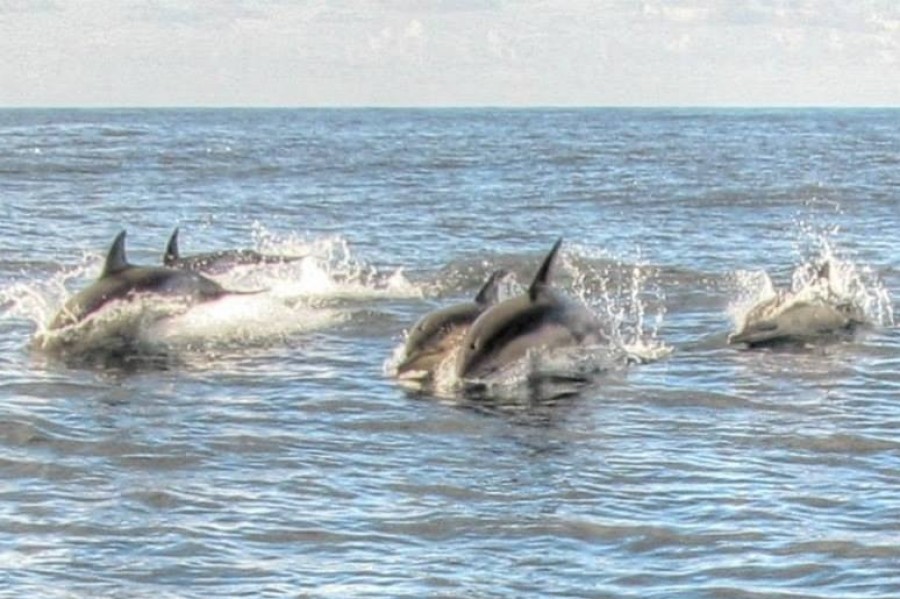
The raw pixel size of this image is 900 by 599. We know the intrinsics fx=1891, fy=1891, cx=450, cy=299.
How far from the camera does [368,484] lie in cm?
1180

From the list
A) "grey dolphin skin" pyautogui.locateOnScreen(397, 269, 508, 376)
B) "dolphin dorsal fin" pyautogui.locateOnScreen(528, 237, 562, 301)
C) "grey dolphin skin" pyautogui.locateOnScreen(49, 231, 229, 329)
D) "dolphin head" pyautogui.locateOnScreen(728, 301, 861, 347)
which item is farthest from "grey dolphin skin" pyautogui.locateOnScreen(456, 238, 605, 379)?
"grey dolphin skin" pyautogui.locateOnScreen(49, 231, 229, 329)

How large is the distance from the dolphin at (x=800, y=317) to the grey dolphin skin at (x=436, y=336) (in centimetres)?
288

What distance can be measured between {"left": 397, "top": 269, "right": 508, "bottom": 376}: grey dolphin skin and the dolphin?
2.88m

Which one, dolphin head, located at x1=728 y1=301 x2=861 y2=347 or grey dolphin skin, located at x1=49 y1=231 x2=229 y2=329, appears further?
dolphin head, located at x1=728 y1=301 x2=861 y2=347

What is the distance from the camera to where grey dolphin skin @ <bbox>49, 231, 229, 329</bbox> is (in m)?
17.8

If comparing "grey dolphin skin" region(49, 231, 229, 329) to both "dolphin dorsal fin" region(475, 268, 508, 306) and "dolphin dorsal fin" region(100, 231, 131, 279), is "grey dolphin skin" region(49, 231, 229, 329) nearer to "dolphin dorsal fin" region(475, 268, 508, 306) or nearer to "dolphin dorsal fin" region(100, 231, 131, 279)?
"dolphin dorsal fin" region(100, 231, 131, 279)

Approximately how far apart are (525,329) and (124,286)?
4330 mm

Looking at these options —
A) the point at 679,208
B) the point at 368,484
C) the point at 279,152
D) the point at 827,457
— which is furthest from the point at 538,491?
the point at 279,152

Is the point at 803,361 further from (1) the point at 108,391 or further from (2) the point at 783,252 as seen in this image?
(2) the point at 783,252

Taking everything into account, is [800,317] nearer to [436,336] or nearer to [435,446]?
[436,336]

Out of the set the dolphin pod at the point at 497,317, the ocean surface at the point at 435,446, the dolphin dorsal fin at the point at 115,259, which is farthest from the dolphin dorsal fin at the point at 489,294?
the dolphin dorsal fin at the point at 115,259

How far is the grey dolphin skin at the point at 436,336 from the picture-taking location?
52.3 ft

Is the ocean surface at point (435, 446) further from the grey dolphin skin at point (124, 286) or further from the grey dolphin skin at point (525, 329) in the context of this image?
the grey dolphin skin at point (525, 329)

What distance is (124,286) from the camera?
18.0 meters
